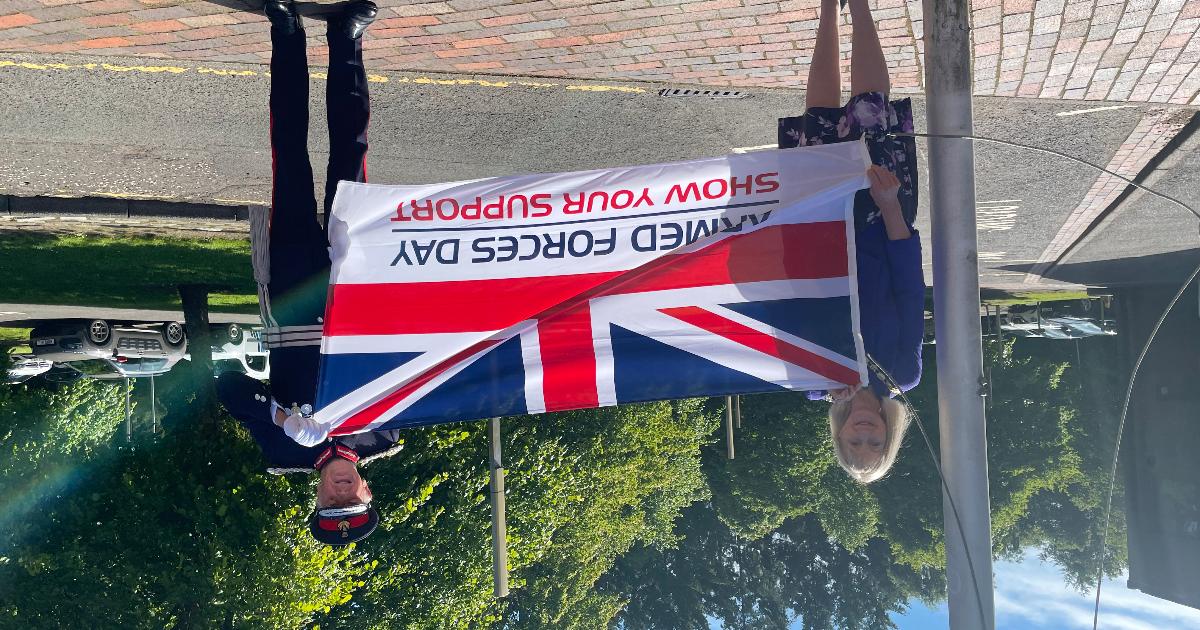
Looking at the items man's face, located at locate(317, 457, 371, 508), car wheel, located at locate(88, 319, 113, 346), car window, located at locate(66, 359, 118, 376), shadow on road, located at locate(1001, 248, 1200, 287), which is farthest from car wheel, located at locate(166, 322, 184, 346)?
shadow on road, located at locate(1001, 248, 1200, 287)

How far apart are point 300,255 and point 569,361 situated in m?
1.88

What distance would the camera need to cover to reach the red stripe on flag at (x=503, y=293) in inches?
185

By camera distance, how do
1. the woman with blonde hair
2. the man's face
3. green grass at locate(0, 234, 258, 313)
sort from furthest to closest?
green grass at locate(0, 234, 258, 313) → the man's face → the woman with blonde hair

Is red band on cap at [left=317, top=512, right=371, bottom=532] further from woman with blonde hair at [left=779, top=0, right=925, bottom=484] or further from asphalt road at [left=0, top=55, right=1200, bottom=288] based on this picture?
asphalt road at [left=0, top=55, right=1200, bottom=288]

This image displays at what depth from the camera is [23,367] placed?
574 inches

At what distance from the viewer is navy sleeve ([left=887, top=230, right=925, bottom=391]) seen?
4.75 meters

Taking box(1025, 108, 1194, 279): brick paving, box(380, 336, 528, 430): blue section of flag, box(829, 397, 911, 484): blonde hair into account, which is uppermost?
box(1025, 108, 1194, 279): brick paving

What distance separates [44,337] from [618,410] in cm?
1403

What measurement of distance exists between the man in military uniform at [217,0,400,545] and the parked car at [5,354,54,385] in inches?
466

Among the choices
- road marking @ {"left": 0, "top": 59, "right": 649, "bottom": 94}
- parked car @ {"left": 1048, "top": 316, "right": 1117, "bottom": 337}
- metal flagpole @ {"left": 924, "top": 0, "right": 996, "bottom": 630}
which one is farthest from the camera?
parked car @ {"left": 1048, "top": 316, "right": 1117, "bottom": 337}

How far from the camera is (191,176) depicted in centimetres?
933

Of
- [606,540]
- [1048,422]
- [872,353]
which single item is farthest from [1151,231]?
[1048,422]

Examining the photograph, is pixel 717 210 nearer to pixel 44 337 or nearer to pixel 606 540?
pixel 44 337

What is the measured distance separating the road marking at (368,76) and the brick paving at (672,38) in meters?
0.17
